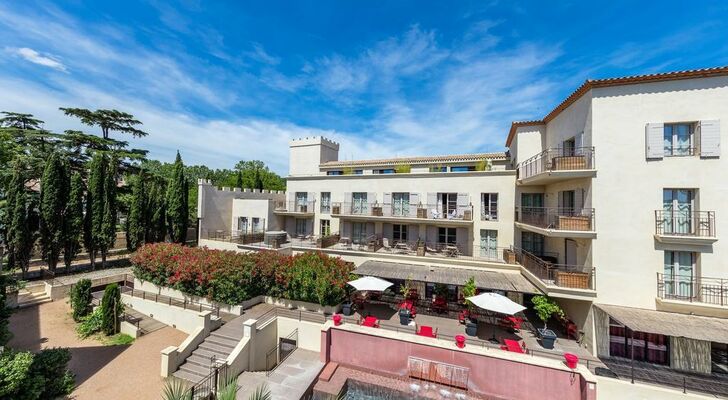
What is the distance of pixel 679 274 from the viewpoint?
12.6 metres

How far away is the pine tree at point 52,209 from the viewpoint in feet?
78.1

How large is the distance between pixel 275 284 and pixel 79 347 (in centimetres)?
1094

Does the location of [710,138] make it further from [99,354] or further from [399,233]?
[99,354]

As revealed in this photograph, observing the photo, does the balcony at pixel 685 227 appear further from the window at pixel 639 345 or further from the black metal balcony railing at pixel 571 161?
the window at pixel 639 345

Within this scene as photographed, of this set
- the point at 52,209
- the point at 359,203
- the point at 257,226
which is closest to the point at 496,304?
the point at 359,203

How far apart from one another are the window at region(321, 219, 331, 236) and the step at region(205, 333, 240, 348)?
12.8m

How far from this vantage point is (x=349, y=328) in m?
13.9

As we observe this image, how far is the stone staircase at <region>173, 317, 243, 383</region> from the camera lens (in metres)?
13.0

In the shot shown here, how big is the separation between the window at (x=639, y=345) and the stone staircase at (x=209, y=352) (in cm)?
1925

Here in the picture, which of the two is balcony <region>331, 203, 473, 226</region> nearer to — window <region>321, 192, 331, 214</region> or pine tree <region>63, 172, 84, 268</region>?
window <region>321, 192, 331, 214</region>

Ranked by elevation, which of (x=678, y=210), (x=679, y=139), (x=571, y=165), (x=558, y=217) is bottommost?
(x=558, y=217)

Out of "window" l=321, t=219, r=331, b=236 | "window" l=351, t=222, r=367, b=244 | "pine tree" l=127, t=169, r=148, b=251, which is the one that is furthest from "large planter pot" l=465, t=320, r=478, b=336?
"pine tree" l=127, t=169, r=148, b=251

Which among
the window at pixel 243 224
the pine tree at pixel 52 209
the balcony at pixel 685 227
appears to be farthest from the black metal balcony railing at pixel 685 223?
the pine tree at pixel 52 209

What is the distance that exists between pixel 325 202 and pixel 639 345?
22.9 meters
